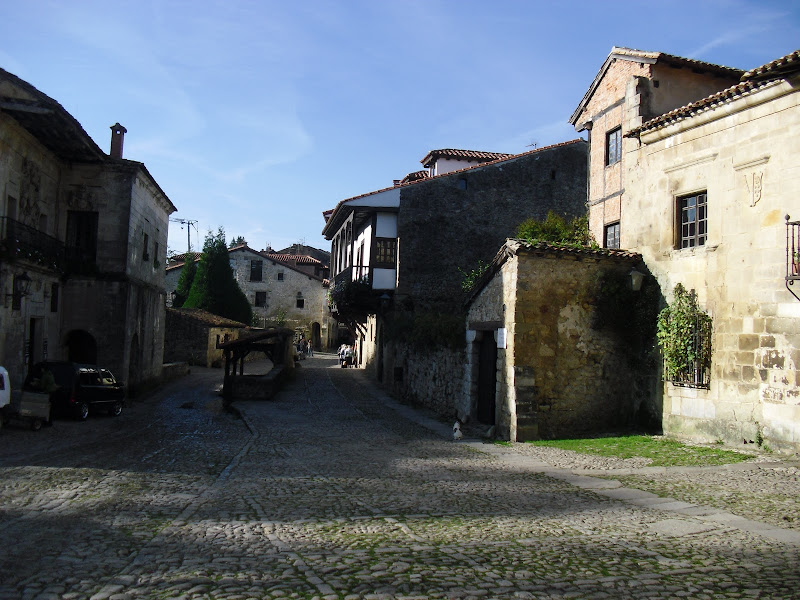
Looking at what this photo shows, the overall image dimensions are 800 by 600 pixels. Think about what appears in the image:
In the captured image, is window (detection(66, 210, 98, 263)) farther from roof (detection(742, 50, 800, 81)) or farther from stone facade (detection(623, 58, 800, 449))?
roof (detection(742, 50, 800, 81))

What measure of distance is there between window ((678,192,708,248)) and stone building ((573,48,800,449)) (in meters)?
0.02

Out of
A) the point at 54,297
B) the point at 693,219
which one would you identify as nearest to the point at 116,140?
the point at 54,297

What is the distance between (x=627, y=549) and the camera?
575cm

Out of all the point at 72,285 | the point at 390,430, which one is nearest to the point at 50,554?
the point at 390,430

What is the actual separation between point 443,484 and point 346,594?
4.38m

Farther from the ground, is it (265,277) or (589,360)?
(265,277)

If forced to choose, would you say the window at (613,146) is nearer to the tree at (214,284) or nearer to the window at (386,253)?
the window at (386,253)

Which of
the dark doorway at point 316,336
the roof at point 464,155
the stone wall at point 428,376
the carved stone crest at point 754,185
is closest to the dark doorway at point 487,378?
the stone wall at point 428,376

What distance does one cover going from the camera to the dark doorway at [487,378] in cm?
1481

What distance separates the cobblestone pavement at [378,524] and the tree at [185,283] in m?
39.4

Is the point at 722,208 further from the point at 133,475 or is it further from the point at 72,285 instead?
the point at 72,285

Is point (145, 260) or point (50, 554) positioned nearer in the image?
point (50, 554)

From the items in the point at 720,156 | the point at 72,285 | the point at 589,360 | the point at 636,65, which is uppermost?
the point at 636,65

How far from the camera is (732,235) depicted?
11625 mm
